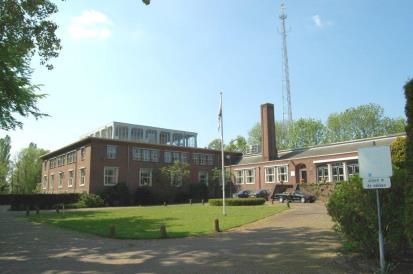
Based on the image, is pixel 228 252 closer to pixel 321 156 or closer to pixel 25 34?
pixel 25 34

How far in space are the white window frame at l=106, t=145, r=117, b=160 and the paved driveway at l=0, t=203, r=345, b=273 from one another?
92.4 feet

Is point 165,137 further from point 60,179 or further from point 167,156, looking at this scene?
point 60,179

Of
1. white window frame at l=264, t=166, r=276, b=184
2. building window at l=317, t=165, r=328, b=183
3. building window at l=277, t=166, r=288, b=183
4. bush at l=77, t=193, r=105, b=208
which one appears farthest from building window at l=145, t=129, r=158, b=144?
building window at l=317, t=165, r=328, b=183

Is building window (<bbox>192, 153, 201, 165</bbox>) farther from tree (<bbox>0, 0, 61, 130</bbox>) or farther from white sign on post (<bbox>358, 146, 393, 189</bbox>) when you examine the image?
white sign on post (<bbox>358, 146, 393, 189</bbox>)

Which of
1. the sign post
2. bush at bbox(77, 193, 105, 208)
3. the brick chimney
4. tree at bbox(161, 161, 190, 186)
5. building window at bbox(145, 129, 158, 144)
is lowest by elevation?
bush at bbox(77, 193, 105, 208)

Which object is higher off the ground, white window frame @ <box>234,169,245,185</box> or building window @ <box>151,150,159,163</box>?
building window @ <box>151,150,159,163</box>

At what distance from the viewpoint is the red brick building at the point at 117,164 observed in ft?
147

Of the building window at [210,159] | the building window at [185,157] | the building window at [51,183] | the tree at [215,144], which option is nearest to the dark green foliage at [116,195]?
the building window at [185,157]

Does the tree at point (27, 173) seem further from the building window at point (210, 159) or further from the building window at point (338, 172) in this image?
the building window at point (338, 172)

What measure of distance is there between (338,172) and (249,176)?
45.0 feet

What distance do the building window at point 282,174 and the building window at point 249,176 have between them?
468 centimetres

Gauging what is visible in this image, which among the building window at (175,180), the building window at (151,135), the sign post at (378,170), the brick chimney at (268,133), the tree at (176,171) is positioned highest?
the building window at (151,135)

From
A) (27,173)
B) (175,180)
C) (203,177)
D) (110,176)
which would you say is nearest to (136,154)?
(110,176)

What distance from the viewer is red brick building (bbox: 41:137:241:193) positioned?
44750 millimetres
